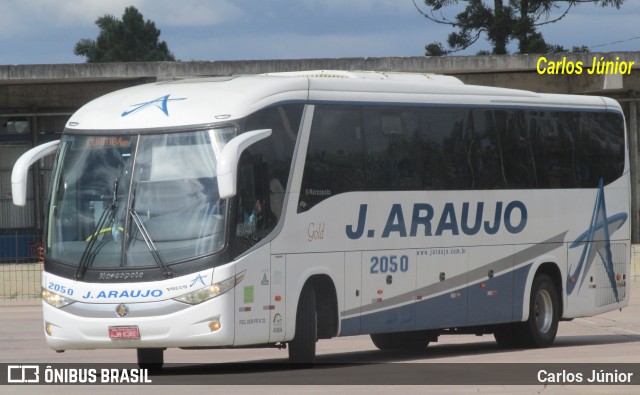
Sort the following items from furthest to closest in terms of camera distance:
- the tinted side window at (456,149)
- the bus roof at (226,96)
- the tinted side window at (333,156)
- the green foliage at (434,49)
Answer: the green foliage at (434,49), the tinted side window at (456,149), the tinted side window at (333,156), the bus roof at (226,96)

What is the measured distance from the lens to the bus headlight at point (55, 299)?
50.7 ft

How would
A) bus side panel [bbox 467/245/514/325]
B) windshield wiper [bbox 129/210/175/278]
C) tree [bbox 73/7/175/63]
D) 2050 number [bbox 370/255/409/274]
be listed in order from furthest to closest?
tree [bbox 73/7/175/63], bus side panel [bbox 467/245/514/325], 2050 number [bbox 370/255/409/274], windshield wiper [bbox 129/210/175/278]

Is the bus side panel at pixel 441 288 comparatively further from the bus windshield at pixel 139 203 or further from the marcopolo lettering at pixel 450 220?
the bus windshield at pixel 139 203

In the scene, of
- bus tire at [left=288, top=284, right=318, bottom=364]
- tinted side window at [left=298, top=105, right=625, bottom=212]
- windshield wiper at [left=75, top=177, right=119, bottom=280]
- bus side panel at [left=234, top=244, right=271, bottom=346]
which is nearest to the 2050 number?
tinted side window at [left=298, top=105, right=625, bottom=212]

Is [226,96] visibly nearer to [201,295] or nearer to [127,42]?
[201,295]

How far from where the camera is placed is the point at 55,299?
15594mm

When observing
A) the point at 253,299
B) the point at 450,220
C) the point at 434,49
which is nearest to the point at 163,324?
the point at 253,299

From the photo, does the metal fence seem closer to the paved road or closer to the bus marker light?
the paved road

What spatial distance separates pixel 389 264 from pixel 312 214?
1692 millimetres

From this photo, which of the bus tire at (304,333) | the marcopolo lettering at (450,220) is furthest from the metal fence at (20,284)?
the bus tire at (304,333)

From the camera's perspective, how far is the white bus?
1520 cm

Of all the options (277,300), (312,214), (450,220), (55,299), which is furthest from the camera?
(450,220)

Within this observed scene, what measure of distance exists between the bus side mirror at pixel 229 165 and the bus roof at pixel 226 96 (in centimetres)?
61

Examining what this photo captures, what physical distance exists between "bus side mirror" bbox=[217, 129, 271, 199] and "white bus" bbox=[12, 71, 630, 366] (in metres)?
0.02
